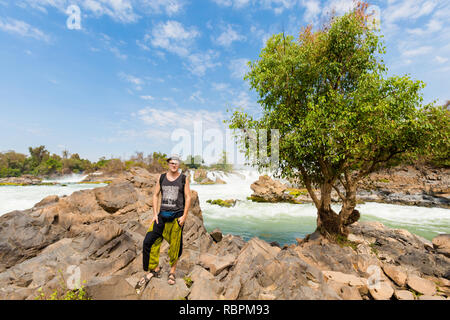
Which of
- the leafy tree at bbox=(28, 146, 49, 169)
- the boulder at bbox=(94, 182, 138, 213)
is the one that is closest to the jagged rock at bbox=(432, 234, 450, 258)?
the boulder at bbox=(94, 182, 138, 213)

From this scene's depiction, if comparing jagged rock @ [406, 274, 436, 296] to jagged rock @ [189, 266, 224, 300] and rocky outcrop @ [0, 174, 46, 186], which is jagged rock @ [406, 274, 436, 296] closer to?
jagged rock @ [189, 266, 224, 300]

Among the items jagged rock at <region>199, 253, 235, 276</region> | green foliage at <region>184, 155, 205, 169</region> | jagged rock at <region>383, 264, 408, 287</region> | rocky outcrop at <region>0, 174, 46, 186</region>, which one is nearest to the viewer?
jagged rock at <region>199, 253, 235, 276</region>

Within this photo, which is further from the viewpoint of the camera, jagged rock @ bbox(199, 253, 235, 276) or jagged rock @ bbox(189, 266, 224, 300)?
jagged rock @ bbox(199, 253, 235, 276)

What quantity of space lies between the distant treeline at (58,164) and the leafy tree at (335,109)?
86.2 metres

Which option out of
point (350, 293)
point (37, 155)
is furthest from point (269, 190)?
point (37, 155)

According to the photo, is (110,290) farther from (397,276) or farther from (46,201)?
(46,201)

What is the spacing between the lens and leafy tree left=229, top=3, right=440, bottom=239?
8.88 m

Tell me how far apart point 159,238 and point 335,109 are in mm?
8711

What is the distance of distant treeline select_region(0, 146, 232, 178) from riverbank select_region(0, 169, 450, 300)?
8361 cm

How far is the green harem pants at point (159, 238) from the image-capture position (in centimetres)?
524

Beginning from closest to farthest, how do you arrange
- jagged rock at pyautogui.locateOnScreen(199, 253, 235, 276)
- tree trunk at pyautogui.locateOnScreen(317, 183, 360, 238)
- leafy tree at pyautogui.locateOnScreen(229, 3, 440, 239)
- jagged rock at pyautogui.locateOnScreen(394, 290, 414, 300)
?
1. jagged rock at pyautogui.locateOnScreen(394, 290, 414, 300)
2. jagged rock at pyautogui.locateOnScreen(199, 253, 235, 276)
3. leafy tree at pyautogui.locateOnScreen(229, 3, 440, 239)
4. tree trunk at pyautogui.locateOnScreen(317, 183, 360, 238)

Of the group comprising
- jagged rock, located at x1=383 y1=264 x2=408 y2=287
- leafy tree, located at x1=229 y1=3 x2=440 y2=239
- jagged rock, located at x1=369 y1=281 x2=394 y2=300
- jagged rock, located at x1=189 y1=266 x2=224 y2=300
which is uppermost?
leafy tree, located at x1=229 y1=3 x2=440 y2=239

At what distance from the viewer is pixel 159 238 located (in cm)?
531
